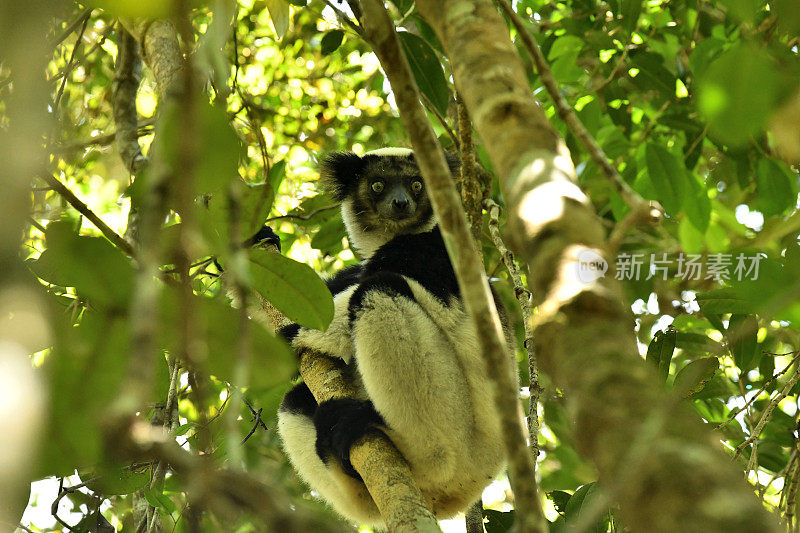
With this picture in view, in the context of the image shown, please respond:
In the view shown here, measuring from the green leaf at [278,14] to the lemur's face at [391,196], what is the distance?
72.6 inches

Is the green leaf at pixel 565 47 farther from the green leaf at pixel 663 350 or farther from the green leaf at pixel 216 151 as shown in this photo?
the green leaf at pixel 216 151

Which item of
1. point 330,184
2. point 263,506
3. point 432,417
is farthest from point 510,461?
point 330,184

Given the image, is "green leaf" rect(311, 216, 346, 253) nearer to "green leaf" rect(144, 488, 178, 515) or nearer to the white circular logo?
"green leaf" rect(144, 488, 178, 515)

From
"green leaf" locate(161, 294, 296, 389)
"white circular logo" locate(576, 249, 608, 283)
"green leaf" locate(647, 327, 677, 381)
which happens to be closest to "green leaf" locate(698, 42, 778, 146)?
"white circular logo" locate(576, 249, 608, 283)

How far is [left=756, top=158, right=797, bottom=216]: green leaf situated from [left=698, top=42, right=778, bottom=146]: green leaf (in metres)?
2.46

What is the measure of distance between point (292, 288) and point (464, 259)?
687 millimetres

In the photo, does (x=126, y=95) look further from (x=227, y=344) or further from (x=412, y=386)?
(x=227, y=344)

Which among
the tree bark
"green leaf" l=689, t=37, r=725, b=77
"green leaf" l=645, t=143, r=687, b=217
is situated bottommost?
the tree bark

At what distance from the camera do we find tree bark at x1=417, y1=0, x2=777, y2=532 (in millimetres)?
→ 667

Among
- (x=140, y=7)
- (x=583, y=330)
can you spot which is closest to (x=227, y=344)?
(x=140, y=7)

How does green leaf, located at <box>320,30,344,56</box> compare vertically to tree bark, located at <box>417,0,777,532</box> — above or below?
above

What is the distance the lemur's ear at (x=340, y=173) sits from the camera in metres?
4.89

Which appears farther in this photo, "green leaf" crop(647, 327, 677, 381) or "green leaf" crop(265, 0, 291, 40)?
"green leaf" crop(647, 327, 677, 381)

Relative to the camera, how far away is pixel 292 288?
5.77ft
